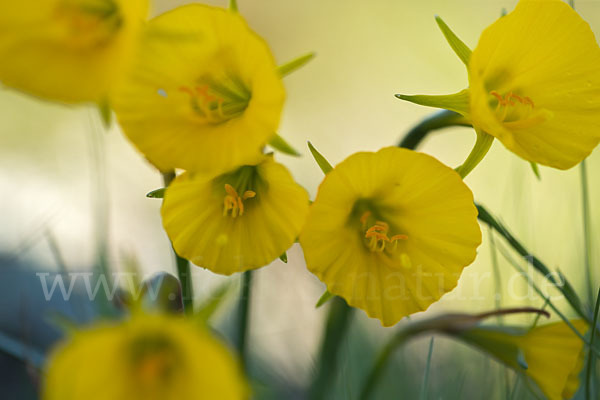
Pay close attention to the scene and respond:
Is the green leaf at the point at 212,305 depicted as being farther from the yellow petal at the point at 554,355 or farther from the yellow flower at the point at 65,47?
the yellow petal at the point at 554,355

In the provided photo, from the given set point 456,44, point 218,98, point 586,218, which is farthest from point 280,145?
point 586,218

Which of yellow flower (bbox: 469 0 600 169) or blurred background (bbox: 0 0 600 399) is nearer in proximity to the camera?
yellow flower (bbox: 469 0 600 169)

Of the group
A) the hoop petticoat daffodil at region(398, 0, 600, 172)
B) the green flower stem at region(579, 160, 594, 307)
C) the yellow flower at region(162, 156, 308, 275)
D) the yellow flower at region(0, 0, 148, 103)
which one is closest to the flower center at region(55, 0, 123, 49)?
the yellow flower at region(0, 0, 148, 103)

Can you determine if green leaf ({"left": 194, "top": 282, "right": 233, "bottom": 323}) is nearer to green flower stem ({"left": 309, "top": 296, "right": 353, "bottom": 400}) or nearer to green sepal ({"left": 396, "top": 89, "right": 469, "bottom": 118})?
green sepal ({"left": 396, "top": 89, "right": 469, "bottom": 118})

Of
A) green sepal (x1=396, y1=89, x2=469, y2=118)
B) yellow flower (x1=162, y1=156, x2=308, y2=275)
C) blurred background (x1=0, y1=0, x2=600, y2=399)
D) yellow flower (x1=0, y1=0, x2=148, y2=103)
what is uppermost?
green sepal (x1=396, y1=89, x2=469, y2=118)

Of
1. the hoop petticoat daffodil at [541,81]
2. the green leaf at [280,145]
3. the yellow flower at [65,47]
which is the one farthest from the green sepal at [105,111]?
the hoop petticoat daffodil at [541,81]

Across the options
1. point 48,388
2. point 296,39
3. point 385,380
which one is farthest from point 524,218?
point 296,39

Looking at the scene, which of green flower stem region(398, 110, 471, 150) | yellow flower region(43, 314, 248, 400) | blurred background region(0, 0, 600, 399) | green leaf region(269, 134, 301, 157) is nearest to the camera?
yellow flower region(43, 314, 248, 400)

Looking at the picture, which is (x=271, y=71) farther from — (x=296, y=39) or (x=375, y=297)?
(x=296, y=39)
